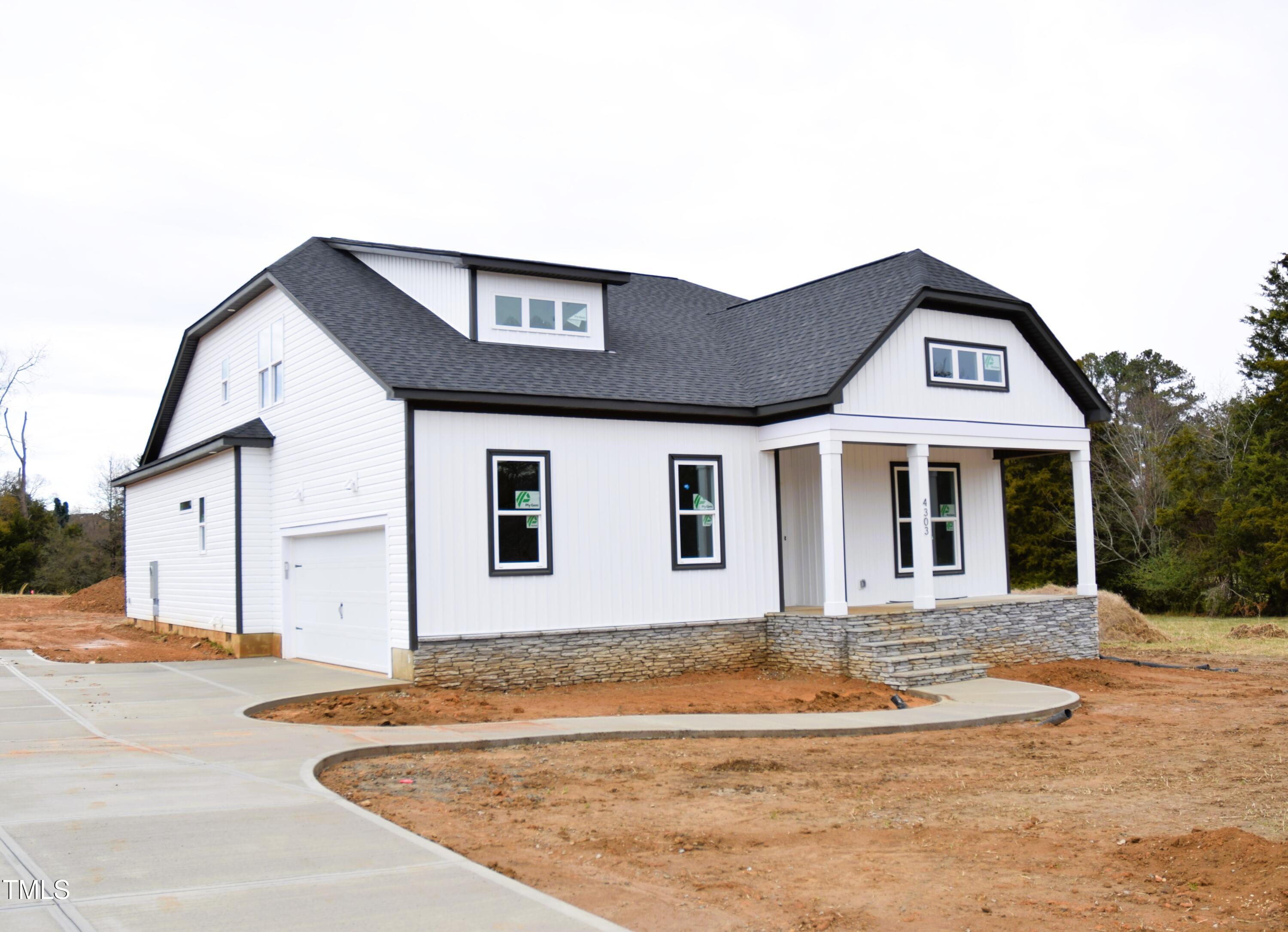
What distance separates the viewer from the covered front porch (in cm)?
1653

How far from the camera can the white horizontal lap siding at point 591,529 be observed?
14484mm

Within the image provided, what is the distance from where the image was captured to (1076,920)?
5355mm

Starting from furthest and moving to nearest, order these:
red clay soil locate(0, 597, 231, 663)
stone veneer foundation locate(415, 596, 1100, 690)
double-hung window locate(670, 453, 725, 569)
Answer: red clay soil locate(0, 597, 231, 663), double-hung window locate(670, 453, 725, 569), stone veneer foundation locate(415, 596, 1100, 690)

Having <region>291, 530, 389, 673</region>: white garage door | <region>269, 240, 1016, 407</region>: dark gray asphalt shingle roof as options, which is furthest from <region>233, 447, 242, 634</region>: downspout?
<region>269, 240, 1016, 407</region>: dark gray asphalt shingle roof

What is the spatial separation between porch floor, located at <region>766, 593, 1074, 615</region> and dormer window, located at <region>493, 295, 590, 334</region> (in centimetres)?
561

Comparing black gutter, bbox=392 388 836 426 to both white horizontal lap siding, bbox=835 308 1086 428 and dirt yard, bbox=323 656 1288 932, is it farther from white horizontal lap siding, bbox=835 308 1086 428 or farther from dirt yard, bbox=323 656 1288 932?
dirt yard, bbox=323 656 1288 932

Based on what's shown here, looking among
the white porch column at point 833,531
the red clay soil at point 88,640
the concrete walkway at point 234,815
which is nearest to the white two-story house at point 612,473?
the white porch column at point 833,531

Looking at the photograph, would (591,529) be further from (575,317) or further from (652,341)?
(652,341)

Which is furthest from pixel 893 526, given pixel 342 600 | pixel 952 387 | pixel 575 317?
pixel 342 600

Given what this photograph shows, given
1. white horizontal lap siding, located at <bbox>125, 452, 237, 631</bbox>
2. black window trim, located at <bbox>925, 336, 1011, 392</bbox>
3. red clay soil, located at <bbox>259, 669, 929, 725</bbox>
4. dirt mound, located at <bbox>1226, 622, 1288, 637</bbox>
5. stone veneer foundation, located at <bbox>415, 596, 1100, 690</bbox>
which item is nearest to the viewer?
red clay soil, located at <bbox>259, 669, 929, 725</bbox>

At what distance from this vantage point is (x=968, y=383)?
18.2 metres

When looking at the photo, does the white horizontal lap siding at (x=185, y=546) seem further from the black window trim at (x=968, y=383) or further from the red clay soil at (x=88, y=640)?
the black window trim at (x=968, y=383)

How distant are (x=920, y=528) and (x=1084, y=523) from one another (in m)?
4.42

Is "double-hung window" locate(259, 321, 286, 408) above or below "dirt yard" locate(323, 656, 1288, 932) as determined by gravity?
above
